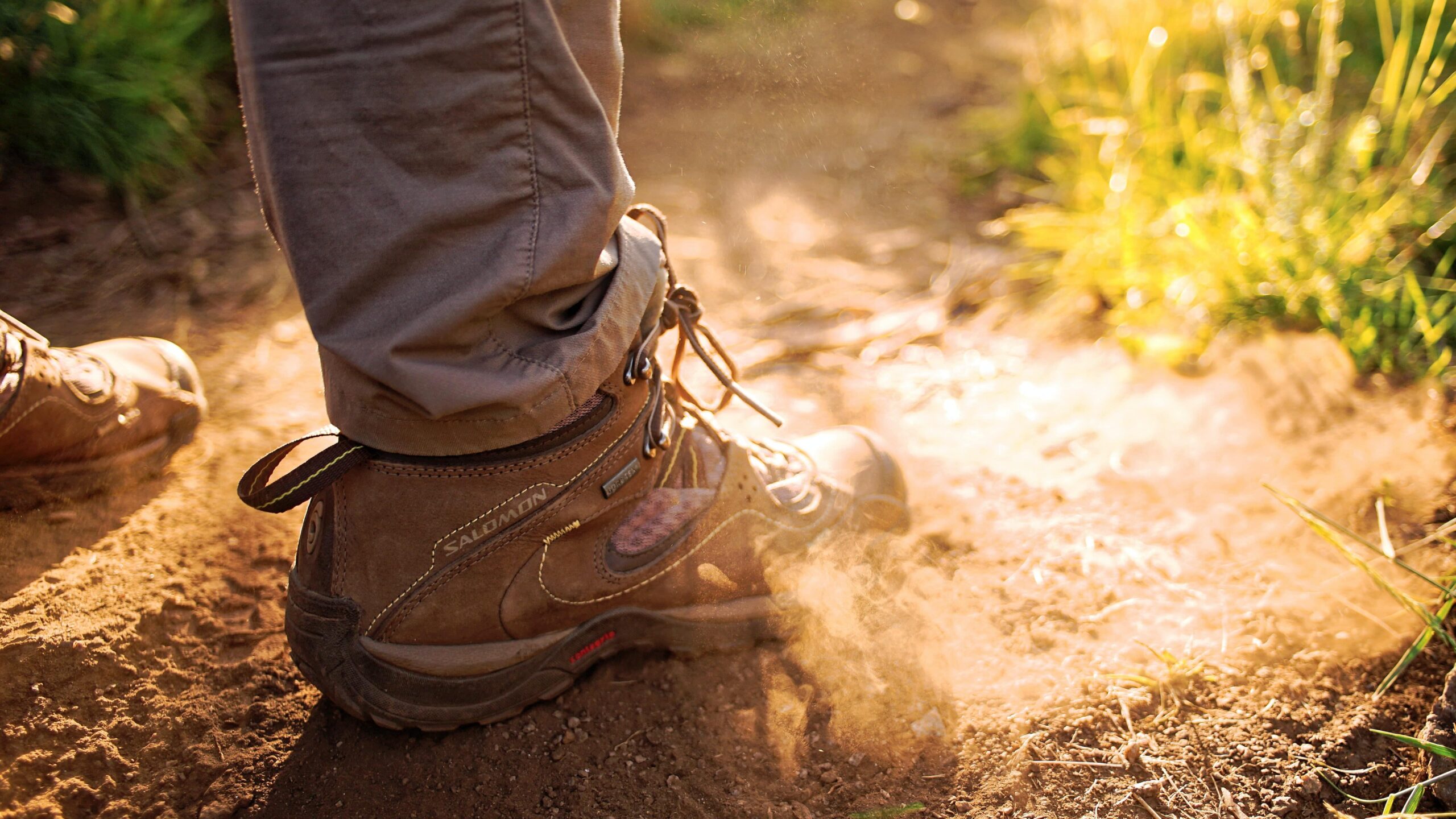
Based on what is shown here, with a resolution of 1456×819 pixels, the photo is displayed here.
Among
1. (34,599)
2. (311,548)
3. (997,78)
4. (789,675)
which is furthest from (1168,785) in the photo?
(997,78)

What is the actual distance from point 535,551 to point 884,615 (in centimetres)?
59

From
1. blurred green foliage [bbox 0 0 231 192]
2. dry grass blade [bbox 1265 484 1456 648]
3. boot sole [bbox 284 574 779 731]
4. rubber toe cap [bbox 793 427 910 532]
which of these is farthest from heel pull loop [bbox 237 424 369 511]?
blurred green foliage [bbox 0 0 231 192]

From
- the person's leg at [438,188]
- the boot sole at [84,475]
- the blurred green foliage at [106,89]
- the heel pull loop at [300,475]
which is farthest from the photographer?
the blurred green foliage at [106,89]

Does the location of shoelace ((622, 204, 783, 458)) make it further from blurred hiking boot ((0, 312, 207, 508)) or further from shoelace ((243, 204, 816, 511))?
blurred hiking boot ((0, 312, 207, 508))

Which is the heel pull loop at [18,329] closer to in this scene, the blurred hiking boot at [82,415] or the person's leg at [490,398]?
the blurred hiking boot at [82,415]

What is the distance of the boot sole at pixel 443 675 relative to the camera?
1132 mm

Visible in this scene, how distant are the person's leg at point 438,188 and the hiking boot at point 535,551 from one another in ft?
0.34

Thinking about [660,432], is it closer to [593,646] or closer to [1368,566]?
[593,646]

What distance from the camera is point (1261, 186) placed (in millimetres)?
2195

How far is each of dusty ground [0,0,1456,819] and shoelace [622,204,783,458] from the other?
333 mm

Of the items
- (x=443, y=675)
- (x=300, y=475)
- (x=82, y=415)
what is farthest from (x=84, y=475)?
(x=443, y=675)

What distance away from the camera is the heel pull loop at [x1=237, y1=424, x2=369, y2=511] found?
1067 millimetres

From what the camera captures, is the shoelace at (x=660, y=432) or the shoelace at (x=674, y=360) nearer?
the shoelace at (x=660, y=432)

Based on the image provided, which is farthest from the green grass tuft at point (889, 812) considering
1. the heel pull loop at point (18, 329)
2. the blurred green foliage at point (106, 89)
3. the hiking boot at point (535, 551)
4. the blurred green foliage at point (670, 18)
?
the blurred green foliage at point (670, 18)
